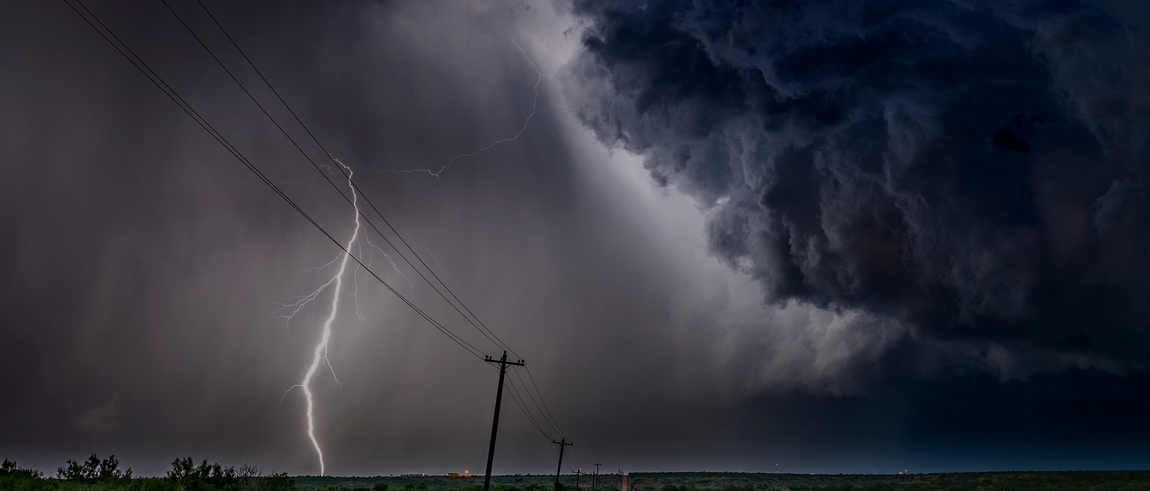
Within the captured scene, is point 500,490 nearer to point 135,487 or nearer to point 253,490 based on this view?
point 253,490

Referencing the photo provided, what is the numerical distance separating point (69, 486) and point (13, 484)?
2.59 m

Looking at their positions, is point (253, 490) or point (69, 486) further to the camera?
point (253, 490)

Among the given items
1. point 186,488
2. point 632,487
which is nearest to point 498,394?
point 186,488

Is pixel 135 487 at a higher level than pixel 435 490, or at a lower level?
higher

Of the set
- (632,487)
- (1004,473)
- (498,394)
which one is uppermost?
(498,394)

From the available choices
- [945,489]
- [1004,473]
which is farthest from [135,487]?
[1004,473]

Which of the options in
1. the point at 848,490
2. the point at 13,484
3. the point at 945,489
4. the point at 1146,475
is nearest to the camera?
the point at 13,484

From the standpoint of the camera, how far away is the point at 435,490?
95.2m

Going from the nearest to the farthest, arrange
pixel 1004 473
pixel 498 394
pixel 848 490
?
pixel 498 394 < pixel 848 490 < pixel 1004 473

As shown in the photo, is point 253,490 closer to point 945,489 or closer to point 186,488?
point 186,488

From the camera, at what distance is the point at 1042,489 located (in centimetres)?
7388

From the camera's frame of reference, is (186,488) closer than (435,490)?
Yes

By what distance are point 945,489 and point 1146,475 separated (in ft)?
116

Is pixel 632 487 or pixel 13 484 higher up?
pixel 13 484
